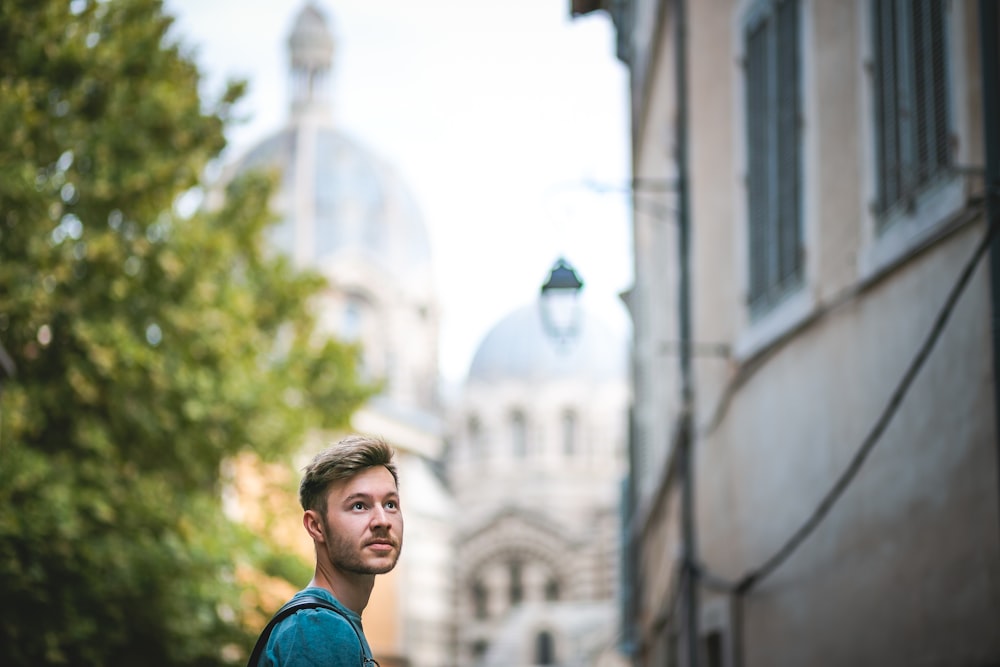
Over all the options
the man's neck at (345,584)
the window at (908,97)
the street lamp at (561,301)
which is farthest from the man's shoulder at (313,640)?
the street lamp at (561,301)

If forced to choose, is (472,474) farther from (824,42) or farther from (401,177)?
(824,42)

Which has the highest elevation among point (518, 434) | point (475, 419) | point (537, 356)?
point (537, 356)

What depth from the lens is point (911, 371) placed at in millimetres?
6746

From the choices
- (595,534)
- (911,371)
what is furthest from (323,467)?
(595,534)

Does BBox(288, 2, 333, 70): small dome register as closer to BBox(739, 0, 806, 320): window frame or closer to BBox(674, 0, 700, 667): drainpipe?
BBox(674, 0, 700, 667): drainpipe

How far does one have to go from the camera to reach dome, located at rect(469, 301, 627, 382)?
79062 mm

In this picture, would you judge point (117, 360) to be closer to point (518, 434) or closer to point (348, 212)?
point (348, 212)

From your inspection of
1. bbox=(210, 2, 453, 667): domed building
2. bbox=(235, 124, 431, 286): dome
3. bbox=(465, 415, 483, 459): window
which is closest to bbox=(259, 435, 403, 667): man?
bbox=(210, 2, 453, 667): domed building

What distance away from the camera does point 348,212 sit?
7312 cm

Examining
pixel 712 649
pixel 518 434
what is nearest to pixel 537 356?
pixel 518 434

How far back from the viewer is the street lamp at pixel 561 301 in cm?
1095

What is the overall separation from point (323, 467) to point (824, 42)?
625 cm

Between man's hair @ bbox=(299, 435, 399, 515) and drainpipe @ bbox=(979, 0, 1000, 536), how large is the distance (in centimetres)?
338

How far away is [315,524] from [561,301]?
8.93 m
